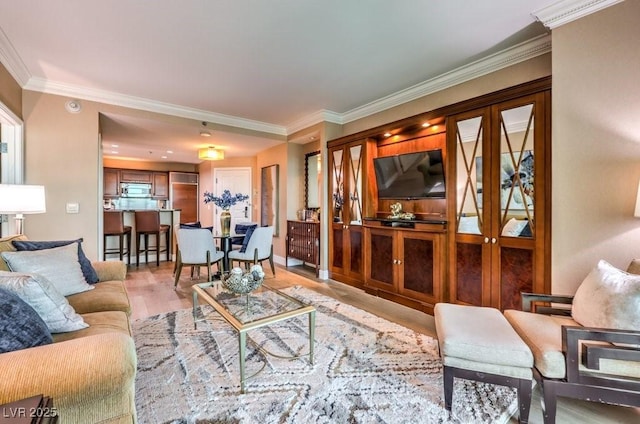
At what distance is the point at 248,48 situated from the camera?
276 cm

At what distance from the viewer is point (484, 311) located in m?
1.99

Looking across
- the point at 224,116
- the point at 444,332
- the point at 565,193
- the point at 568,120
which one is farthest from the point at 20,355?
the point at 224,116

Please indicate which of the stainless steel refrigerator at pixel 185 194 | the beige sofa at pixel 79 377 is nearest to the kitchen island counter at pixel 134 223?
the stainless steel refrigerator at pixel 185 194

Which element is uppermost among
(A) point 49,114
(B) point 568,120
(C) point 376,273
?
(A) point 49,114

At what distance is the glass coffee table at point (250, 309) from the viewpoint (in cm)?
179

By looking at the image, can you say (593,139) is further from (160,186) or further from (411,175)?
(160,186)

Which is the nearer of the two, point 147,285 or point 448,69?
point 448,69

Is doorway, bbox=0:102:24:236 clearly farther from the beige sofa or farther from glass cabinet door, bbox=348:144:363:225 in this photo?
glass cabinet door, bbox=348:144:363:225

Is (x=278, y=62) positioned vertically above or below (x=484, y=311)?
above

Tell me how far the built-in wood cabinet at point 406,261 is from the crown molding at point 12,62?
408 cm

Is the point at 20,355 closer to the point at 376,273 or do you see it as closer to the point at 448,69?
the point at 376,273

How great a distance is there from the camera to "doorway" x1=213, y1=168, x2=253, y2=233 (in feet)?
23.9

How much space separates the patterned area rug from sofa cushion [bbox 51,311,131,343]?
41 centimetres

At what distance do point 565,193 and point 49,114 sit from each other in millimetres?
5443
